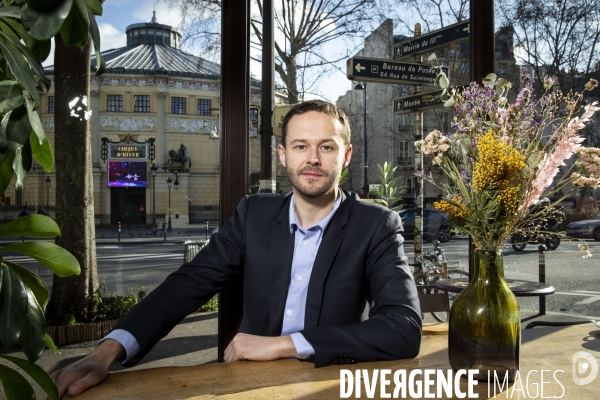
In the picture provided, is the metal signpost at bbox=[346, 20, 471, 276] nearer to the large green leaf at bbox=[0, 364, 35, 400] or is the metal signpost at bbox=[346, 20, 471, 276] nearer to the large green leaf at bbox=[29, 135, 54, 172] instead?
the large green leaf at bbox=[29, 135, 54, 172]

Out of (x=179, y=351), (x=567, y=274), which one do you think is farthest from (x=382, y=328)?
(x=179, y=351)

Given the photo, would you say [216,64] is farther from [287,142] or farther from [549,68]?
[549,68]

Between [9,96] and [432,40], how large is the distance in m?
2.49

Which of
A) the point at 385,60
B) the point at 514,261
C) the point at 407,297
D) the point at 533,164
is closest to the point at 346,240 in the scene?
the point at 407,297

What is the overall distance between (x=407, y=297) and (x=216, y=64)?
160 centimetres

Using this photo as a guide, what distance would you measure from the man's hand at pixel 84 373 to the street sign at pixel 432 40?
2.20 meters

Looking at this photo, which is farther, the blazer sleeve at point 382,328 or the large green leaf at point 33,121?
the blazer sleeve at point 382,328

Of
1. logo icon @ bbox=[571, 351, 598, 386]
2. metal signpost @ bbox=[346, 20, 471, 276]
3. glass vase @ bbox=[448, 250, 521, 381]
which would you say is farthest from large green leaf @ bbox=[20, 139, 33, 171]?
metal signpost @ bbox=[346, 20, 471, 276]

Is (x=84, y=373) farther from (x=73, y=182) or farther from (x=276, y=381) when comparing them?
(x=73, y=182)

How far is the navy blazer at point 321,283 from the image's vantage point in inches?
50.2

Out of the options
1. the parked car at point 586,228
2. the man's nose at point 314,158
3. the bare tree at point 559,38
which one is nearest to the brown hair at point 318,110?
the man's nose at point 314,158

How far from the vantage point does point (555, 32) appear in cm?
305

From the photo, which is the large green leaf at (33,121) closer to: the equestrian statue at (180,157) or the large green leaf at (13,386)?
the large green leaf at (13,386)

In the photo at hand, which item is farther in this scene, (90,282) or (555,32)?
(90,282)
